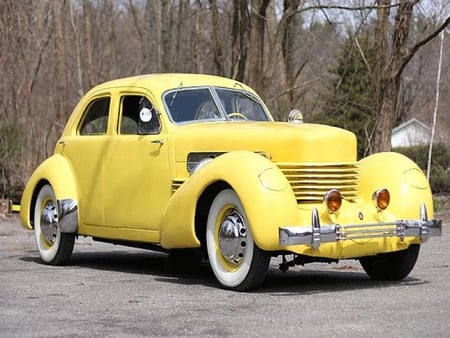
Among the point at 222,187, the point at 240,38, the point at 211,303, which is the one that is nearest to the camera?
the point at 211,303

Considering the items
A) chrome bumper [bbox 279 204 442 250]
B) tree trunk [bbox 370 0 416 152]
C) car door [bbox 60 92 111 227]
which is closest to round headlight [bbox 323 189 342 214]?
chrome bumper [bbox 279 204 442 250]

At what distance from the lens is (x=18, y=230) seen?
16.7 metres

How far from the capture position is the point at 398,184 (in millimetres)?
9477

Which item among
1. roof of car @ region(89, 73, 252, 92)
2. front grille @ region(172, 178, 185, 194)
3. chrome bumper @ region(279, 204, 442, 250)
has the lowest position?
chrome bumper @ region(279, 204, 442, 250)

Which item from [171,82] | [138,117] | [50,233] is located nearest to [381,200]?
[171,82]

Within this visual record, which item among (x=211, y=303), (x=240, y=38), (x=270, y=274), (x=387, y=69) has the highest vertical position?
(x=240, y=38)

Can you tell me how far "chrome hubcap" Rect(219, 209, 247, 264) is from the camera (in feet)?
29.1

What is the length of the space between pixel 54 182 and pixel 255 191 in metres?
3.53

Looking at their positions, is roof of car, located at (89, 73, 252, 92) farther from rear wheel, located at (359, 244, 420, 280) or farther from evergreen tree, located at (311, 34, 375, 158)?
evergreen tree, located at (311, 34, 375, 158)

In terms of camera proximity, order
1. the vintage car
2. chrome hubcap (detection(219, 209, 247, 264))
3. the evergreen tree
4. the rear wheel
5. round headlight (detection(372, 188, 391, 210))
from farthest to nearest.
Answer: the evergreen tree
the rear wheel
round headlight (detection(372, 188, 391, 210))
chrome hubcap (detection(219, 209, 247, 264))
the vintage car

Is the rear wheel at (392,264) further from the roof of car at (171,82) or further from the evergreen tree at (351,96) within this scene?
the evergreen tree at (351,96)

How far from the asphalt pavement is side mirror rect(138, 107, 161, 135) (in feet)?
4.74

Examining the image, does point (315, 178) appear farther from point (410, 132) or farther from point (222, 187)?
point (410, 132)

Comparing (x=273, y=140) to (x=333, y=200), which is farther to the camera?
(x=273, y=140)
